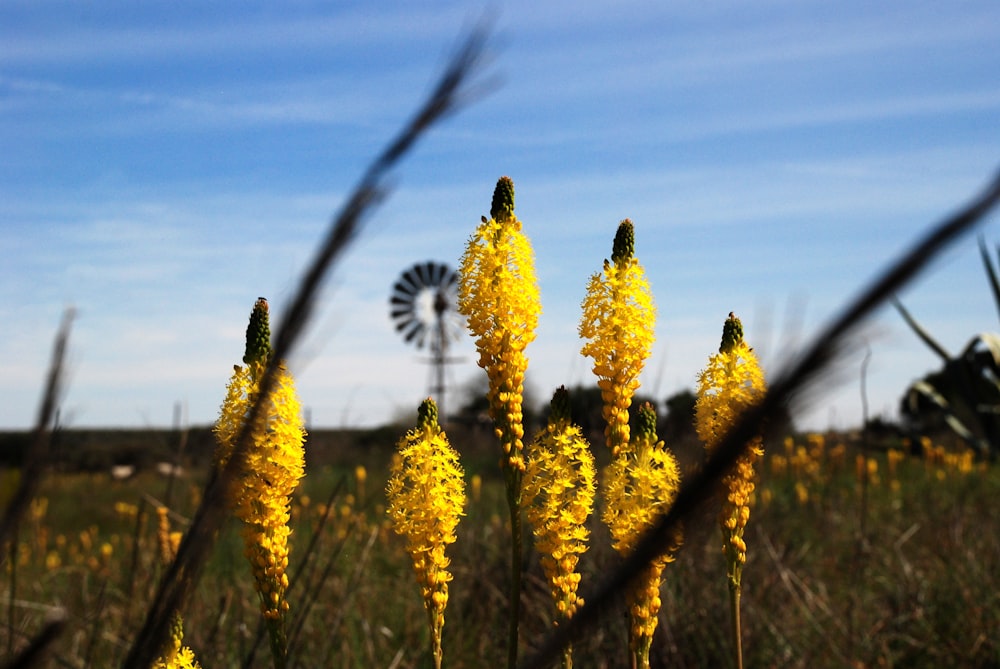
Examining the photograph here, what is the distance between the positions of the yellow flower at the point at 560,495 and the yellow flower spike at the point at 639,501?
75 millimetres

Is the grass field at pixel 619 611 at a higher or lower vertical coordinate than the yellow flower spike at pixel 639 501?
lower

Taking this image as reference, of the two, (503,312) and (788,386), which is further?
(503,312)

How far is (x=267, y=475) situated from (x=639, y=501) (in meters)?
1.04

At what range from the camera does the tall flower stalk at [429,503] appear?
2654 millimetres

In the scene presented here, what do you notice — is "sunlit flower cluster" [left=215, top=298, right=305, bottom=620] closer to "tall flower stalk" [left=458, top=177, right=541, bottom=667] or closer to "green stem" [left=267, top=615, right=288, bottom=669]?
"green stem" [left=267, top=615, right=288, bottom=669]

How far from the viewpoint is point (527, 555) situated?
22.2 feet

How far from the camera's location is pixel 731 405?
110 inches

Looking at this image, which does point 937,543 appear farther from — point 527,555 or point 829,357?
point 829,357

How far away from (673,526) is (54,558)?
36.0 ft

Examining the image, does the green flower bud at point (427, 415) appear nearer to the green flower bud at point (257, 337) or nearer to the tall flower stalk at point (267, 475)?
the tall flower stalk at point (267, 475)

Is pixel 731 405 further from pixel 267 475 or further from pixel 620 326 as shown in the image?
pixel 267 475

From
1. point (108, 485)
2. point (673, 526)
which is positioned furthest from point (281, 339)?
point (108, 485)

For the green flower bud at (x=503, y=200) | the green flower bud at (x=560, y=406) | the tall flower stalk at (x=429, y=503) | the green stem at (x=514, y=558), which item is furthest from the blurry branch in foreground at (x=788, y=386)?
the green flower bud at (x=503, y=200)

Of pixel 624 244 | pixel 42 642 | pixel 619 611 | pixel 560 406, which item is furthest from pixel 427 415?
pixel 42 642
